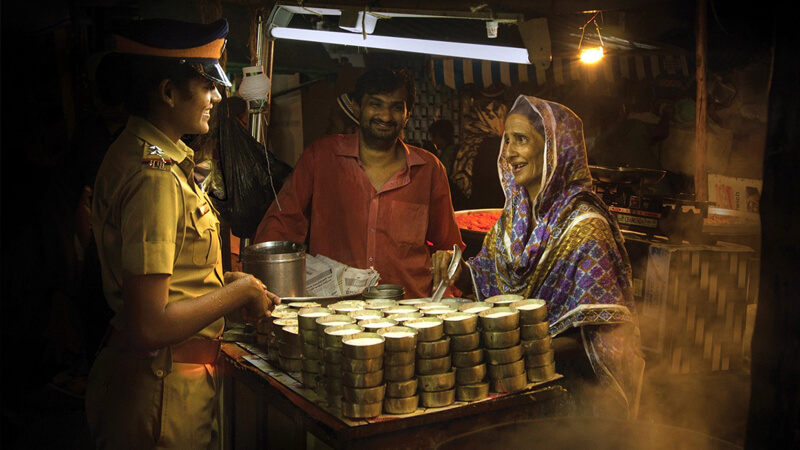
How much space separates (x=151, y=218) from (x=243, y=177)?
6.11 feet

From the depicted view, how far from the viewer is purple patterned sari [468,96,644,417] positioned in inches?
103

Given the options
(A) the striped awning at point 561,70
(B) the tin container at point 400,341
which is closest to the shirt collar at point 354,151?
(B) the tin container at point 400,341

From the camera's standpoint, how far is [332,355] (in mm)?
2023

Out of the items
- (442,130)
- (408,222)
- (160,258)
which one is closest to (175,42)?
(160,258)

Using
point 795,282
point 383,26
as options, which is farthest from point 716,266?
point 795,282

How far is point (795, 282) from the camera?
1183 mm

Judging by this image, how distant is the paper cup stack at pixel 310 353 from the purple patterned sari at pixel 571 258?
1123 millimetres

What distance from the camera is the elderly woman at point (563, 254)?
262 cm

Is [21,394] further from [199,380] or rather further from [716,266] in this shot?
[716,266]

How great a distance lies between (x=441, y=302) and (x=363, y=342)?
82 cm

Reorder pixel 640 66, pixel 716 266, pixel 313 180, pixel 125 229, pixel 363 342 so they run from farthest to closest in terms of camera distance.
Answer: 1. pixel 640 66
2. pixel 716 266
3. pixel 313 180
4. pixel 363 342
5. pixel 125 229

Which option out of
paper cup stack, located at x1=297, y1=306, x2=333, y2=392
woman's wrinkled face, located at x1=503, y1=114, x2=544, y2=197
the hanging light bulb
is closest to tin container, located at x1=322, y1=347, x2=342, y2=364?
paper cup stack, located at x1=297, y1=306, x2=333, y2=392

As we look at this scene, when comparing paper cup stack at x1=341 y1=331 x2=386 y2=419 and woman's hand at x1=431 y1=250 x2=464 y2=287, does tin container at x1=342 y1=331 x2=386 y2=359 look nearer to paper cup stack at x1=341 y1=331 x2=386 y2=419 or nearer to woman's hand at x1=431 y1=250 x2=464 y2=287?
paper cup stack at x1=341 y1=331 x2=386 y2=419

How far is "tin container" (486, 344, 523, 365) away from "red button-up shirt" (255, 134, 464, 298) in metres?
1.65
